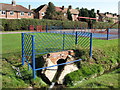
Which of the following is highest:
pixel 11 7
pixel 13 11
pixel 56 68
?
pixel 11 7

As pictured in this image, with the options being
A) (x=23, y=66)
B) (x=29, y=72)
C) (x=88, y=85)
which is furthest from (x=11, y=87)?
(x=88, y=85)

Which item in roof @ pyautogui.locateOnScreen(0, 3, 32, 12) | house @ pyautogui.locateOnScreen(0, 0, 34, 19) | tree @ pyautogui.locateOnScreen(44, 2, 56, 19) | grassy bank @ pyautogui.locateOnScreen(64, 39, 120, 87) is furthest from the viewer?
tree @ pyautogui.locateOnScreen(44, 2, 56, 19)

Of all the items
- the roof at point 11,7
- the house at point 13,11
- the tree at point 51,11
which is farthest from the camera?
the tree at point 51,11

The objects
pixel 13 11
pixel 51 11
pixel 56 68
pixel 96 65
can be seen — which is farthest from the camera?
pixel 51 11

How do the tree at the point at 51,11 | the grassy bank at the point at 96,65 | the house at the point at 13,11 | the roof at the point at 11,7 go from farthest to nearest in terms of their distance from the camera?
1. the tree at the point at 51,11
2. the roof at the point at 11,7
3. the house at the point at 13,11
4. the grassy bank at the point at 96,65

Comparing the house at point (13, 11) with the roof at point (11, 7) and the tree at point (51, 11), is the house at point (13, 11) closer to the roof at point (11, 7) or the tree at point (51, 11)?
the roof at point (11, 7)

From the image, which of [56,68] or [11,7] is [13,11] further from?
[56,68]

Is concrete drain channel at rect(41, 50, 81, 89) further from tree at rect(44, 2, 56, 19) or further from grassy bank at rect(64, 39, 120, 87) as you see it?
tree at rect(44, 2, 56, 19)

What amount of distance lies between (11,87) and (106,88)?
3.29 m

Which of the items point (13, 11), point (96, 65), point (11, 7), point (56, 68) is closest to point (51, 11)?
point (13, 11)

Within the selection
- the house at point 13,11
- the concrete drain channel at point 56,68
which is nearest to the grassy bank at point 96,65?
the concrete drain channel at point 56,68

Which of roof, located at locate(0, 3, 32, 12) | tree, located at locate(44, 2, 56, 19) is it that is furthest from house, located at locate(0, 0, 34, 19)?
tree, located at locate(44, 2, 56, 19)

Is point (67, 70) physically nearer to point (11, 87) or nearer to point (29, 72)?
point (29, 72)

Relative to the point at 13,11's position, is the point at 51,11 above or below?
above
